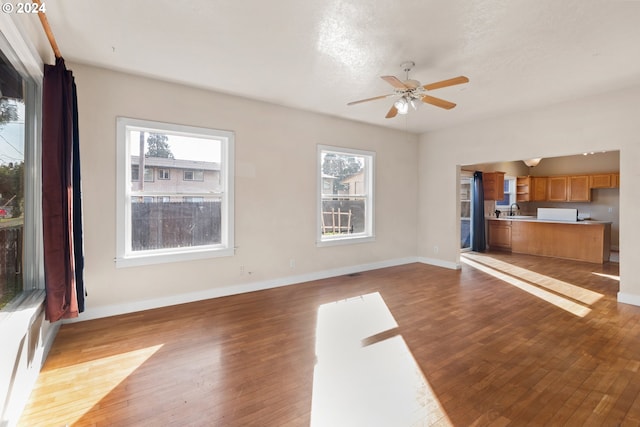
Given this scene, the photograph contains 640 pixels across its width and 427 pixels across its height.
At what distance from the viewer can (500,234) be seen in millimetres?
8109

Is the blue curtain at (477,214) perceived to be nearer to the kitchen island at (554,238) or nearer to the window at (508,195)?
the kitchen island at (554,238)

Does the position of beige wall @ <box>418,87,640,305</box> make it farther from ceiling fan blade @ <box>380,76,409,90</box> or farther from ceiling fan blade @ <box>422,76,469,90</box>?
ceiling fan blade @ <box>380,76,409,90</box>

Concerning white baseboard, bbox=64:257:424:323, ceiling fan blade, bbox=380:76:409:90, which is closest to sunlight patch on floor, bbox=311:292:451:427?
white baseboard, bbox=64:257:424:323

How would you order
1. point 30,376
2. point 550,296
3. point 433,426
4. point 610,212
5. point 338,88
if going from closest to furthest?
1. point 433,426
2. point 30,376
3. point 338,88
4. point 550,296
5. point 610,212

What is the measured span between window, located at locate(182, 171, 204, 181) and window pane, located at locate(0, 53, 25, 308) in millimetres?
1625

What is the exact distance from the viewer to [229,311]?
3.53m

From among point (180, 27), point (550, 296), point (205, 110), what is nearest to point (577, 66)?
point (550, 296)

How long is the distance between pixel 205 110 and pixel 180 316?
256 cm

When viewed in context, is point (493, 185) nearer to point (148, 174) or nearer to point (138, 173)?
Answer: point (148, 174)

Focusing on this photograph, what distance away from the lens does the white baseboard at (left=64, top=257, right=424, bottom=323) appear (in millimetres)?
3309

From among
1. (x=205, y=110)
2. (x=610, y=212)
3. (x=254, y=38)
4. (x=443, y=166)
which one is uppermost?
(x=254, y=38)

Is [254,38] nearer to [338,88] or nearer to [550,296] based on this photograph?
[338,88]

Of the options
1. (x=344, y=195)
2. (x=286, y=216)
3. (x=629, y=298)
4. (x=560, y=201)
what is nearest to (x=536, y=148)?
(x=629, y=298)

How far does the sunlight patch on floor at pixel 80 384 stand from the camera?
73.3 inches
